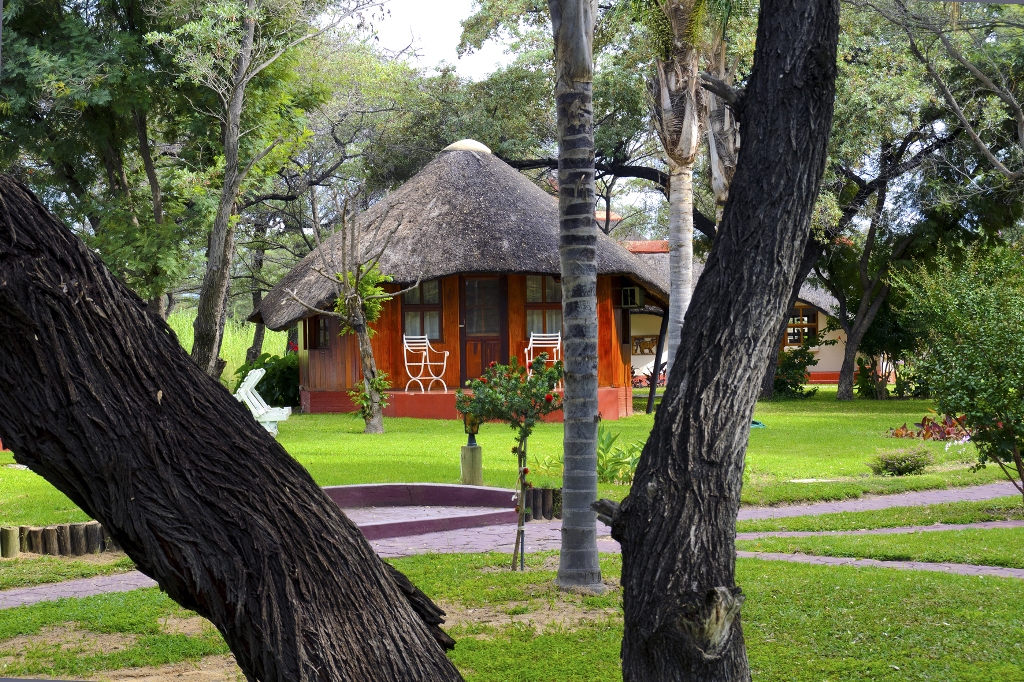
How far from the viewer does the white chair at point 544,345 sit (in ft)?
53.4

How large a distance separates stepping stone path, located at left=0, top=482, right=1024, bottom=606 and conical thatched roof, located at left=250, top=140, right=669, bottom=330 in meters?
8.26

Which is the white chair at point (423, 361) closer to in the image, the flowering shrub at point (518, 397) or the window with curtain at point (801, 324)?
the flowering shrub at point (518, 397)

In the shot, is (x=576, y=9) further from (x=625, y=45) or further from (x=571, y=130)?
(x=625, y=45)

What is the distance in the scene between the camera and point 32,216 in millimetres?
2387

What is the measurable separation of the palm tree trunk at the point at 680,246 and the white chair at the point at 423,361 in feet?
18.0

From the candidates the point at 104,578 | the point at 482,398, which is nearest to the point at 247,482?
the point at 104,578

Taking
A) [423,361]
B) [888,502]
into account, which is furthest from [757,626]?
[423,361]

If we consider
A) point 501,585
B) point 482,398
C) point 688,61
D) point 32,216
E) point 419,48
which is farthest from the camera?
point 419,48

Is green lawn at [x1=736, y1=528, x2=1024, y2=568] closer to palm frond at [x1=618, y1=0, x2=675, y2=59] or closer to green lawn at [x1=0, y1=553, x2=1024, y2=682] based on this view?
green lawn at [x1=0, y1=553, x2=1024, y2=682]

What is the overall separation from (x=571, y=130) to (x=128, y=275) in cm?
1320

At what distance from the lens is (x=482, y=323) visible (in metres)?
16.8

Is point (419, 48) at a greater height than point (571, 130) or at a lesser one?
greater

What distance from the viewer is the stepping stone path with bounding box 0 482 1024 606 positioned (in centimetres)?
578

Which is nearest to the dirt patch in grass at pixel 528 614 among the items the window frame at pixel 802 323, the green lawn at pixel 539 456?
the green lawn at pixel 539 456
